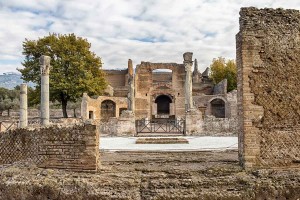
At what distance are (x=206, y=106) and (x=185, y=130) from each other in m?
18.4

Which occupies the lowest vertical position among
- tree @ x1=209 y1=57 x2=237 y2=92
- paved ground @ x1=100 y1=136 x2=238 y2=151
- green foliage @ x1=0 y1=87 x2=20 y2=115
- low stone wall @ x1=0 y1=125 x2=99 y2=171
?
paved ground @ x1=100 y1=136 x2=238 y2=151

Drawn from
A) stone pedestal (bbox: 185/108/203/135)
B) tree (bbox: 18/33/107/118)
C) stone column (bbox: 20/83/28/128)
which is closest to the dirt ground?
stone column (bbox: 20/83/28/128)

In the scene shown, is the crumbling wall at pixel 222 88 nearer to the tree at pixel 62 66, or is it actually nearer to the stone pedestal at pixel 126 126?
the tree at pixel 62 66

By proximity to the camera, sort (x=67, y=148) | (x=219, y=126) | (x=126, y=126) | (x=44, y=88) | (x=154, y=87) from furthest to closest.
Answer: (x=154, y=87) → (x=126, y=126) → (x=219, y=126) → (x=44, y=88) → (x=67, y=148)

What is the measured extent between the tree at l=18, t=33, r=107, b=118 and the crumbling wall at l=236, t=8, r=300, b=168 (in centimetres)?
2790

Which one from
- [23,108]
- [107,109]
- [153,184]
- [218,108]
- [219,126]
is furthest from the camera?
[218,108]

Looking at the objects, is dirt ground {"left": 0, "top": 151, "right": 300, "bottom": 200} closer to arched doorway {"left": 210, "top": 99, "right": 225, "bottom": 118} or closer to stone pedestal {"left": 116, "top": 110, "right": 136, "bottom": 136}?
stone pedestal {"left": 116, "top": 110, "right": 136, "bottom": 136}

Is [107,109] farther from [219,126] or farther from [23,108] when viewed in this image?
[23,108]

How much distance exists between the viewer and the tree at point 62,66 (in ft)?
114

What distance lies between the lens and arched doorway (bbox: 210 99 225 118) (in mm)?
43216

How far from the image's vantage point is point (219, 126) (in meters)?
23.2

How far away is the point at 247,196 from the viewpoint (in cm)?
752

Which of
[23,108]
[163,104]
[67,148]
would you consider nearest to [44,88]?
[23,108]

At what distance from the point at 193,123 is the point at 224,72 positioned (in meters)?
36.0
